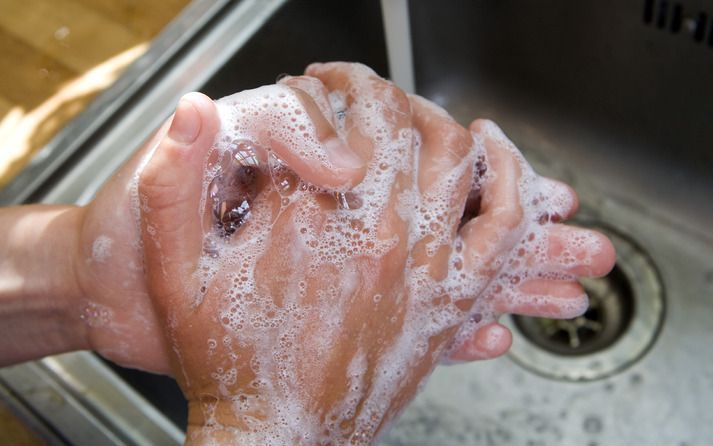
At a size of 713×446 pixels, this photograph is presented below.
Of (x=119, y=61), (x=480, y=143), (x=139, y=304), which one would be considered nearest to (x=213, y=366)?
(x=139, y=304)

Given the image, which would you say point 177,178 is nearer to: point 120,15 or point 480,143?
point 480,143

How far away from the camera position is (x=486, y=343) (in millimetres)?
668

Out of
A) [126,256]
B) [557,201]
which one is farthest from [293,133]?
[557,201]

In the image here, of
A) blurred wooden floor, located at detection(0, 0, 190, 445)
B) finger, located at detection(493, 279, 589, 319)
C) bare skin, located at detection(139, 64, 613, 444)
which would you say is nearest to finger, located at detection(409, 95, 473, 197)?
bare skin, located at detection(139, 64, 613, 444)

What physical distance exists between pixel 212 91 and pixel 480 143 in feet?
0.91

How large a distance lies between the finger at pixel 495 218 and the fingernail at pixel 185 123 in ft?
0.82

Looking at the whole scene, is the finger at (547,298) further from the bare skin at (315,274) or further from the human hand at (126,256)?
the human hand at (126,256)

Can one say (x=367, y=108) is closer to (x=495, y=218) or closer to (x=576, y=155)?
(x=495, y=218)

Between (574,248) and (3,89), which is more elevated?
(3,89)

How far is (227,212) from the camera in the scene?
59 centimetres

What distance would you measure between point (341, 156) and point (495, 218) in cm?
15

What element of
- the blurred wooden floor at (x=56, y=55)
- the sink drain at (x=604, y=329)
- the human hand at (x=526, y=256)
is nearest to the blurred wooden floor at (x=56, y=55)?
the blurred wooden floor at (x=56, y=55)

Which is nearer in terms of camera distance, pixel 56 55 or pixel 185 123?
pixel 185 123

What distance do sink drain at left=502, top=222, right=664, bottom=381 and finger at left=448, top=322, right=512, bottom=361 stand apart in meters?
0.20
